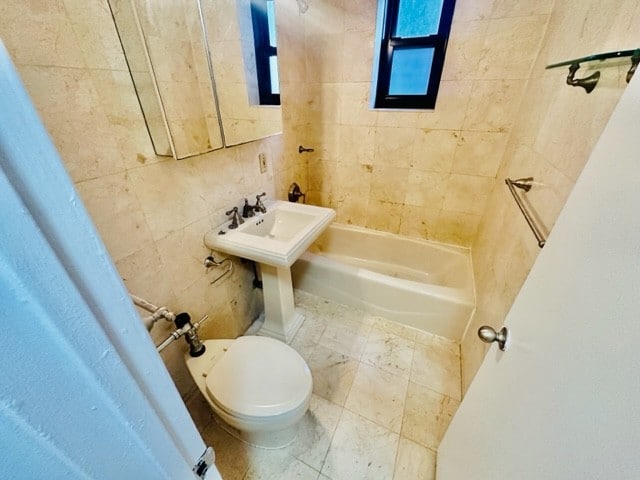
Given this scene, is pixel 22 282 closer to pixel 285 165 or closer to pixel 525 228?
pixel 525 228

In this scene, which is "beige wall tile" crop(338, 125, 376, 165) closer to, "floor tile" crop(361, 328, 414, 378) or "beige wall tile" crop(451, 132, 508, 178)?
"beige wall tile" crop(451, 132, 508, 178)

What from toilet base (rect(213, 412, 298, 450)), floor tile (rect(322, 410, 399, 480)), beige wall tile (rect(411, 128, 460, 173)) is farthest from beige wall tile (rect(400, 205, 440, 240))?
toilet base (rect(213, 412, 298, 450))

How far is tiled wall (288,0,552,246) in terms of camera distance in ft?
4.76

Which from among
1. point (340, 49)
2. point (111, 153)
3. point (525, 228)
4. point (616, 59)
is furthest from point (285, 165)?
point (616, 59)

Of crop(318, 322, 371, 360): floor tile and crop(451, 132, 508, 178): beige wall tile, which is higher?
crop(451, 132, 508, 178): beige wall tile

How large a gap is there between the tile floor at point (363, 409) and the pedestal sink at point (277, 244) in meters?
0.19

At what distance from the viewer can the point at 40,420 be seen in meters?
0.25

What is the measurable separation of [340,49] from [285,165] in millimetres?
877

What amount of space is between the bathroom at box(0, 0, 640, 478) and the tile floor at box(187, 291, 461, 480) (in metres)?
0.24

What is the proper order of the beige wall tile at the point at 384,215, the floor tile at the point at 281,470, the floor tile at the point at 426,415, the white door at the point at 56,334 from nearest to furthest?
the white door at the point at 56,334 → the floor tile at the point at 281,470 → the floor tile at the point at 426,415 → the beige wall tile at the point at 384,215

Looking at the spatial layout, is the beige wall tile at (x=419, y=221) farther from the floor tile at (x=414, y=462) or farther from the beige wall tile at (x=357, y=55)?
the floor tile at (x=414, y=462)

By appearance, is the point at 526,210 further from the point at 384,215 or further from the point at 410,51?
the point at 410,51

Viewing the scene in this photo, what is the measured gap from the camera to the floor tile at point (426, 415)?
117 centimetres

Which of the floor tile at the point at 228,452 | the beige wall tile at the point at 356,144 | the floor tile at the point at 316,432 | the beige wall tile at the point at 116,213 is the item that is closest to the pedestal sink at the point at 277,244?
the beige wall tile at the point at 116,213
